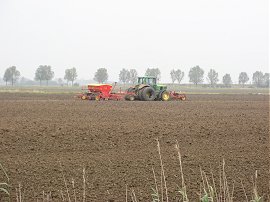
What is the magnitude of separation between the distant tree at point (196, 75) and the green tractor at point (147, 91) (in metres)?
131

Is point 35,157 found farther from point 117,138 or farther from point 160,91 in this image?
point 160,91

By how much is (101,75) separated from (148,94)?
117m

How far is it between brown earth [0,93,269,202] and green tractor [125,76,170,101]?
12121 mm

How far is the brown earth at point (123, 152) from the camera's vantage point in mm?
6609

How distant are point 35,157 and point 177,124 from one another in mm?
5740

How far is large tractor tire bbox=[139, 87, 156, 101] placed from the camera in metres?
26.5

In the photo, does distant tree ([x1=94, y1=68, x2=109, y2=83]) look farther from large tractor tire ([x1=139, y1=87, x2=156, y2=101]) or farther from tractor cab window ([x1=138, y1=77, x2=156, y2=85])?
large tractor tire ([x1=139, y1=87, x2=156, y2=101])

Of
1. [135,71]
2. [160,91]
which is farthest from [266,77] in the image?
[160,91]

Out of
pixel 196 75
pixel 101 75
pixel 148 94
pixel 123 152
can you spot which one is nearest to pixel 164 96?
pixel 148 94

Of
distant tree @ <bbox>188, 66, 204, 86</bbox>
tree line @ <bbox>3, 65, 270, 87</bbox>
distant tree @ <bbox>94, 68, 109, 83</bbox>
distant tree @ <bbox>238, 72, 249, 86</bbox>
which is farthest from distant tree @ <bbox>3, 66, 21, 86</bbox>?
distant tree @ <bbox>238, 72, 249, 86</bbox>

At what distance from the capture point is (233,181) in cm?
689

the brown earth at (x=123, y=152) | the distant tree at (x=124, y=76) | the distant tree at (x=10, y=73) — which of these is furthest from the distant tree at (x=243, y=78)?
the brown earth at (x=123, y=152)

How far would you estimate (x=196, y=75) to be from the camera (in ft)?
522

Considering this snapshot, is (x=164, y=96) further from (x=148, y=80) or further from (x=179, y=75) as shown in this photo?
(x=179, y=75)
